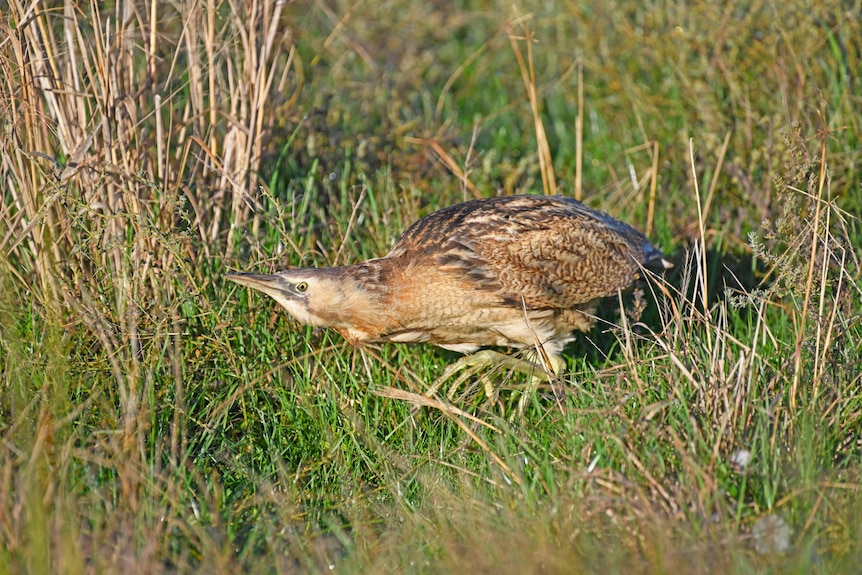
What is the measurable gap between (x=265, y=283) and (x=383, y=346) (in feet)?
2.64

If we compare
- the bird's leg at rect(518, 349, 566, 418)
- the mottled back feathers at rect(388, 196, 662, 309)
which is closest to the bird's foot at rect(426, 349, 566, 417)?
the bird's leg at rect(518, 349, 566, 418)

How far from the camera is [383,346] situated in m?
4.82

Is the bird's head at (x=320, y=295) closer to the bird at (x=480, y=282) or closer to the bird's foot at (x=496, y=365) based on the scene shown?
the bird at (x=480, y=282)

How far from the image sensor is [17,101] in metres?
4.32

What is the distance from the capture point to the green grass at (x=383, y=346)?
3305 millimetres

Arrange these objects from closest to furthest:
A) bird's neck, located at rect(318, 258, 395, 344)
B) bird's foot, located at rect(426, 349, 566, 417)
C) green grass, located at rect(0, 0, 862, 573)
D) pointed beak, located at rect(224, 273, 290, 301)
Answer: green grass, located at rect(0, 0, 862, 573), pointed beak, located at rect(224, 273, 290, 301), bird's neck, located at rect(318, 258, 395, 344), bird's foot, located at rect(426, 349, 566, 417)

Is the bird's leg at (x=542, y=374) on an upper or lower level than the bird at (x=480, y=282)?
lower

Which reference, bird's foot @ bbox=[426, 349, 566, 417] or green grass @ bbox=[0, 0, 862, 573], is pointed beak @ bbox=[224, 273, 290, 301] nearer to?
green grass @ bbox=[0, 0, 862, 573]

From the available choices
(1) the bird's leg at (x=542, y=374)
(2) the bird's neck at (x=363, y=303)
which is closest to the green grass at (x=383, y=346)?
(1) the bird's leg at (x=542, y=374)

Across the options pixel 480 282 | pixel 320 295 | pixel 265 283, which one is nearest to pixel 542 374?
pixel 480 282

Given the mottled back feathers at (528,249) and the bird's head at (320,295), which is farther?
the mottled back feathers at (528,249)

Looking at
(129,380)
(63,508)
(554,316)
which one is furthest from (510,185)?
(63,508)

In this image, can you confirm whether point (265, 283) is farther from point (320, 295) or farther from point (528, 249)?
point (528, 249)

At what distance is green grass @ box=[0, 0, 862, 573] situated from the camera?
10.8 feet
